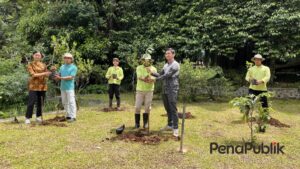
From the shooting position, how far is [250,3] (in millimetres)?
14875

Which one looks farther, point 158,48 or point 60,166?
point 158,48

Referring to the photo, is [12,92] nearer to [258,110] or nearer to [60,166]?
[60,166]

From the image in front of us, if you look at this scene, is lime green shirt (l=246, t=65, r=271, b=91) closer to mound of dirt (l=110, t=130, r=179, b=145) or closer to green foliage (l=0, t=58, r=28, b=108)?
mound of dirt (l=110, t=130, r=179, b=145)

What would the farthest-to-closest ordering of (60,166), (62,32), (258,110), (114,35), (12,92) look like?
(114,35)
(62,32)
(12,92)
(258,110)
(60,166)

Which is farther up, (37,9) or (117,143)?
(37,9)

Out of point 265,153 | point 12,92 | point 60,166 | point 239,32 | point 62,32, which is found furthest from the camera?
point 62,32

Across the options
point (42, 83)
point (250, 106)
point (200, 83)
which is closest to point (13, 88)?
point (42, 83)

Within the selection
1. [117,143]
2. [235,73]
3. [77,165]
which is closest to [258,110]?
[117,143]

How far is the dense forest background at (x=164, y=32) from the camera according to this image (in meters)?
14.0

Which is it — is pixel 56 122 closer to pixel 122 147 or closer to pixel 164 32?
pixel 122 147

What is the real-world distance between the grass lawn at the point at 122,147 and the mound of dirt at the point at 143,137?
0.63 ft

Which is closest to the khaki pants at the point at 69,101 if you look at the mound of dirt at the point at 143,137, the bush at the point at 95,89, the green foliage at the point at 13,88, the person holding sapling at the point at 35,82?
the person holding sapling at the point at 35,82

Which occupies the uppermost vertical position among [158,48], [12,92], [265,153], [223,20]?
[223,20]

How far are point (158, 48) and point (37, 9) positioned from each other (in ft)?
22.3
